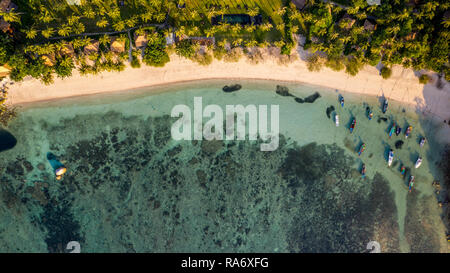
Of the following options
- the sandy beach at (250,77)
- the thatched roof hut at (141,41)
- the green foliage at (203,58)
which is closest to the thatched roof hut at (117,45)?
the thatched roof hut at (141,41)

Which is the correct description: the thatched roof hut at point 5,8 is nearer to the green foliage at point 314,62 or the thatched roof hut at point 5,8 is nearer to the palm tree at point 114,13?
the palm tree at point 114,13

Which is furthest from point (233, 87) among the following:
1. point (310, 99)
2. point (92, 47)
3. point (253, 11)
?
point (92, 47)

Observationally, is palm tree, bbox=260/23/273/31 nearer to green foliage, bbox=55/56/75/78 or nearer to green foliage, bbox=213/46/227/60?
green foliage, bbox=213/46/227/60

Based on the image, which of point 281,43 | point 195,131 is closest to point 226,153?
point 195,131

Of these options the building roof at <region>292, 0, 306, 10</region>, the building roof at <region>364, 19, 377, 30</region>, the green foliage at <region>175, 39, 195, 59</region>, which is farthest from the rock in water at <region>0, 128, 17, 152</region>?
the building roof at <region>364, 19, 377, 30</region>

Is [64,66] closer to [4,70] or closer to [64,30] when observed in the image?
[64,30]

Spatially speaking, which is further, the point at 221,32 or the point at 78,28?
the point at 221,32
